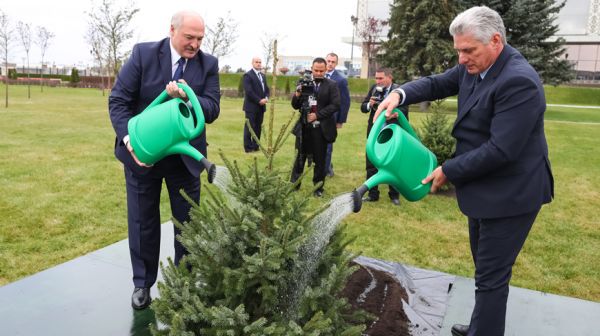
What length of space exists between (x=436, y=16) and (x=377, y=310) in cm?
2090

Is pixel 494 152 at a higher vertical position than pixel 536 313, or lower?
higher

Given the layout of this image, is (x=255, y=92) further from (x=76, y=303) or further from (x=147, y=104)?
(x=76, y=303)

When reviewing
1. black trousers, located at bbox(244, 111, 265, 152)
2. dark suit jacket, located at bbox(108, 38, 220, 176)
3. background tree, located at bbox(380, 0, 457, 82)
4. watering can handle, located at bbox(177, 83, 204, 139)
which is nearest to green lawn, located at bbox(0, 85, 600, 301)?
black trousers, located at bbox(244, 111, 265, 152)

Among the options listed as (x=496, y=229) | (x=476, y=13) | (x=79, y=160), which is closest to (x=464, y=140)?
(x=496, y=229)

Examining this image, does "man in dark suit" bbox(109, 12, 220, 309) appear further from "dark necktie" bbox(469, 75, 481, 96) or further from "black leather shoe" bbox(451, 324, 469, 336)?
"black leather shoe" bbox(451, 324, 469, 336)

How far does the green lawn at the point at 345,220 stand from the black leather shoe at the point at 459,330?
1.53 meters

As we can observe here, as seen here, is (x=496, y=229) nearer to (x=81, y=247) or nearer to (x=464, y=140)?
(x=464, y=140)

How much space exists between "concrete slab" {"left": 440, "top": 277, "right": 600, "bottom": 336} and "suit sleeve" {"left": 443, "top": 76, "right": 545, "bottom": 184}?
4.26ft

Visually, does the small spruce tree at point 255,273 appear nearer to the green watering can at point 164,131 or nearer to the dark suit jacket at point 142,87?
the green watering can at point 164,131

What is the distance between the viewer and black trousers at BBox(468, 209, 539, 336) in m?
2.44

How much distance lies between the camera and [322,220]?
7.43 feet

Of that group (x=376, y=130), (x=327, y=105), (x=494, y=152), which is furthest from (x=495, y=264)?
(x=327, y=105)

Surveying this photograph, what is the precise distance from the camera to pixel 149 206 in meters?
3.09

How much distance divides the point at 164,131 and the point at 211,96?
2.25 ft
